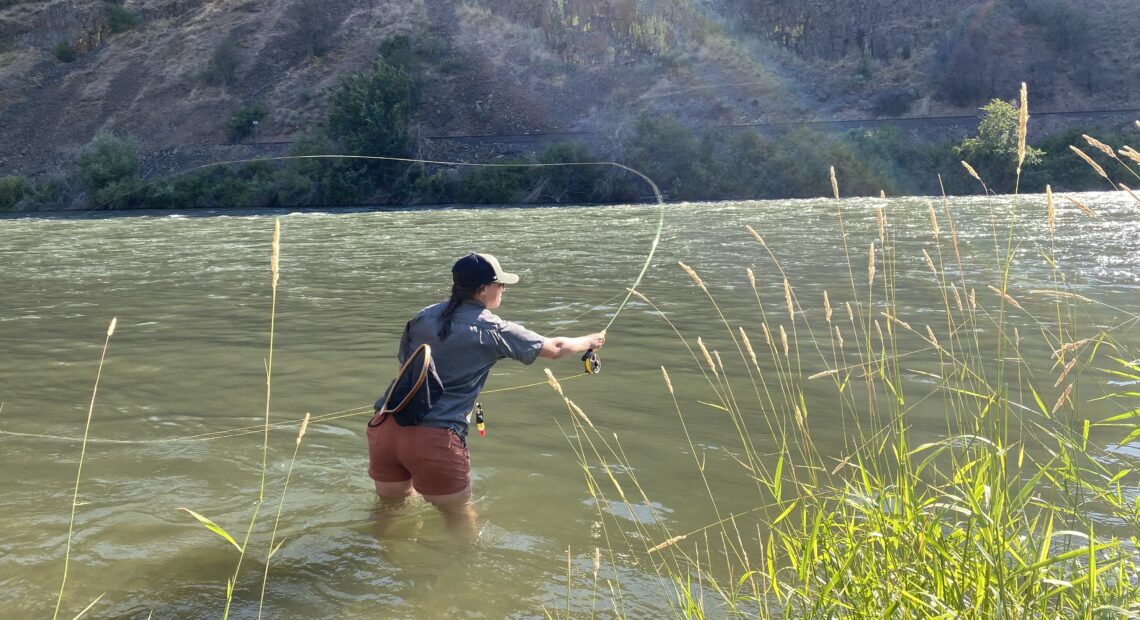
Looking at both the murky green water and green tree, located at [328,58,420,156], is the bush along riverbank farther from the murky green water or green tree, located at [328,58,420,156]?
the murky green water

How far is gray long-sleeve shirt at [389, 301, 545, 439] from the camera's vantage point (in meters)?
4.73

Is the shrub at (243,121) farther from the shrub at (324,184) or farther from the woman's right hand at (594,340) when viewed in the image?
the woman's right hand at (594,340)

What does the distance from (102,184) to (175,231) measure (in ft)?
61.0

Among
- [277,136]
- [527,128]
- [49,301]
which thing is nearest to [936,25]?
Answer: [527,128]

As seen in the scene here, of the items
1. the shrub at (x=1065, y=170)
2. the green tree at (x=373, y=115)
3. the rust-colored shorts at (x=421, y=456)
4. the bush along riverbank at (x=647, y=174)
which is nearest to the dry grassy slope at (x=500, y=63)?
the green tree at (x=373, y=115)

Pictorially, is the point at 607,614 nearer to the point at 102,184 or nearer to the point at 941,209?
the point at 941,209

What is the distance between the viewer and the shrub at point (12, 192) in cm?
4309

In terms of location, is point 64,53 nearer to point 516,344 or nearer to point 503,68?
point 503,68

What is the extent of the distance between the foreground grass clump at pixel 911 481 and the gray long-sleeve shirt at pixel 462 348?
0.52m

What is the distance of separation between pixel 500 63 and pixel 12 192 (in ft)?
96.3

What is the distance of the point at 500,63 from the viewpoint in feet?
207

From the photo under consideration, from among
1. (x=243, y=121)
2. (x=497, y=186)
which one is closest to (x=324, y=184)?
(x=497, y=186)

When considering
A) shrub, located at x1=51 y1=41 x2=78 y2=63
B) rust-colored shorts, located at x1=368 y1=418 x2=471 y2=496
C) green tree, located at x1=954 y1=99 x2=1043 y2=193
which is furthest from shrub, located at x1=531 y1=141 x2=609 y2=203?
shrub, located at x1=51 y1=41 x2=78 y2=63

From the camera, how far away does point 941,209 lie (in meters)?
27.5
